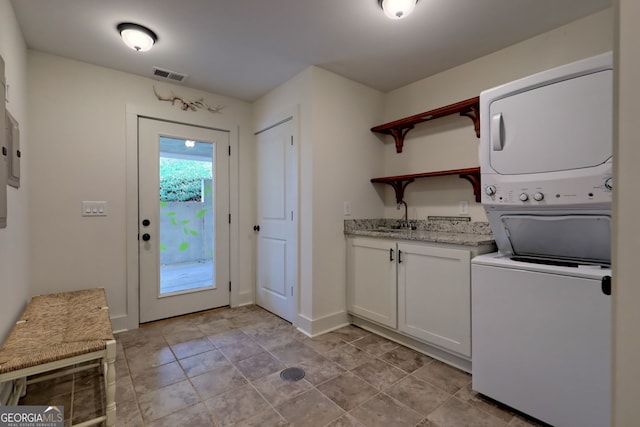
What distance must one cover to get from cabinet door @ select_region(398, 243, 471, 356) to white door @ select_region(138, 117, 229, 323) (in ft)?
6.62

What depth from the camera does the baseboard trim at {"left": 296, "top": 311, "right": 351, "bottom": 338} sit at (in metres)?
2.66

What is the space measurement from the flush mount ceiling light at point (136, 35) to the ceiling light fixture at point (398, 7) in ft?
5.36

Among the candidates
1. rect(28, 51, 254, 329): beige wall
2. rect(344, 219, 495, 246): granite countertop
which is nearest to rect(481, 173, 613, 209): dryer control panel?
rect(344, 219, 495, 246): granite countertop

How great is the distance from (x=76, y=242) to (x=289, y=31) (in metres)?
2.44

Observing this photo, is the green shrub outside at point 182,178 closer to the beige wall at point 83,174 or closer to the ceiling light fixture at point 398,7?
the beige wall at point 83,174

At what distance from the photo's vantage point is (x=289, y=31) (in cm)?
215

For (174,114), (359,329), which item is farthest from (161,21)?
(359,329)

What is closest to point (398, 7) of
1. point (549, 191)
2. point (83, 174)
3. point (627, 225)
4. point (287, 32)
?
point (287, 32)

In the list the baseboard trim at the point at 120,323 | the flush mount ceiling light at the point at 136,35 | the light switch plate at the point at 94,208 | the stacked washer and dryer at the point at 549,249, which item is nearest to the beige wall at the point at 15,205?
the light switch plate at the point at 94,208

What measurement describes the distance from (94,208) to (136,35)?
58.3 inches

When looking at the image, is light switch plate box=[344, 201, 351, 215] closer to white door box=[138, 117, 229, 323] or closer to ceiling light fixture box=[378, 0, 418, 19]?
white door box=[138, 117, 229, 323]

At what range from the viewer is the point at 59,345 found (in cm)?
147

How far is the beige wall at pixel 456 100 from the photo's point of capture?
2033 mm

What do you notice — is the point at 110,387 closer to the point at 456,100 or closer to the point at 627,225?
the point at 627,225
